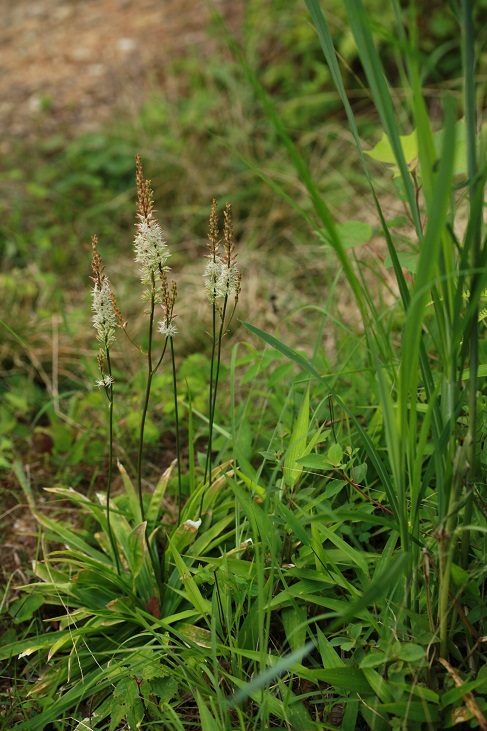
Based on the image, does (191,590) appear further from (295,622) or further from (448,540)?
(448,540)

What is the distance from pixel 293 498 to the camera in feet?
4.89

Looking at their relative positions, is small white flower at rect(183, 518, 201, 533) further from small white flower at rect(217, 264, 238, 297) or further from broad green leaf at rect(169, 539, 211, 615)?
small white flower at rect(217, 264, 238, 297)

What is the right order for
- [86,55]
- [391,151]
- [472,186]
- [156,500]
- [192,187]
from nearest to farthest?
[472,186] → [391,151] → [156,500] → [192,187] → [86,55]

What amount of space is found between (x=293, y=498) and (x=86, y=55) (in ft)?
14.2

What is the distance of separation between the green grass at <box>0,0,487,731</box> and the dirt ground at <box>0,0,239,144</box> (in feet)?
6.13

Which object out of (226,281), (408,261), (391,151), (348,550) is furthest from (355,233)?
(348,550)

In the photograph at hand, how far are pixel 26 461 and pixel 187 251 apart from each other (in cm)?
157

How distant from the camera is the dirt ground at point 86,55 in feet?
14.3

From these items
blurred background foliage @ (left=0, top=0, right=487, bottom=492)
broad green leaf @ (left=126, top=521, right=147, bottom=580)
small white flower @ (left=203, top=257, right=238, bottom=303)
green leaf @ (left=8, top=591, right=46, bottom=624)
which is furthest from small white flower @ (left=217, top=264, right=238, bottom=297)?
blurred background foliage @ (left=0, top=0, right=487, bottom=492)

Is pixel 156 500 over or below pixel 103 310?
below

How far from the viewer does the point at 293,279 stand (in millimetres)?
3105

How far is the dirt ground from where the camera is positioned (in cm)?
437

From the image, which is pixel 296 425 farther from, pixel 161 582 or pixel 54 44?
pixel 54 44

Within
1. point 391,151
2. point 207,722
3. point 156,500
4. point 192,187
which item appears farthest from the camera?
point 192,187
